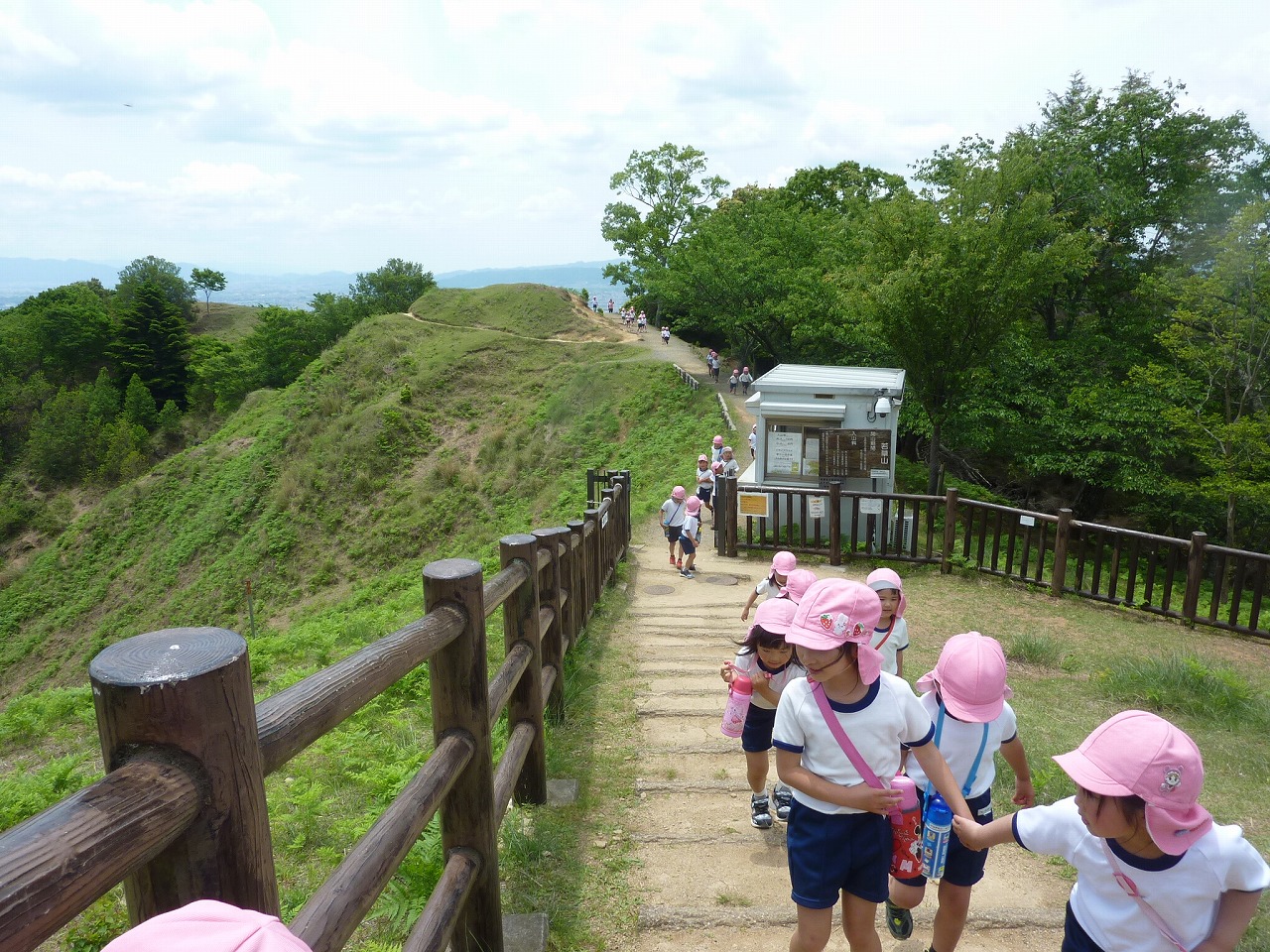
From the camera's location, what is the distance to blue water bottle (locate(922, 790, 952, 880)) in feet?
10.6

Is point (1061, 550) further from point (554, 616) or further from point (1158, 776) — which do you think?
point (1158, 776)

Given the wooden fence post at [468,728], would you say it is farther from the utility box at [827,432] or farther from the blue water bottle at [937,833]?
the utility box at [827,432]

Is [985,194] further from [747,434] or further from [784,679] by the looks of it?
[784,679]

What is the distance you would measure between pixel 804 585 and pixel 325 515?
3136 centimetres

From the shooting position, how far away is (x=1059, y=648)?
332 inches

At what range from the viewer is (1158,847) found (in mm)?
2281

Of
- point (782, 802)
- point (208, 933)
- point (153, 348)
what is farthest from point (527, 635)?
point (153, 348)

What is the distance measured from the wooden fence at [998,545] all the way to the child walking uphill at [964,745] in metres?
7.66

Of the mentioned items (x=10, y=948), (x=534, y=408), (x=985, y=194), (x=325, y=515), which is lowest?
(x=325, y=515)

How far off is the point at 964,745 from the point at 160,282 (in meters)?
95.9

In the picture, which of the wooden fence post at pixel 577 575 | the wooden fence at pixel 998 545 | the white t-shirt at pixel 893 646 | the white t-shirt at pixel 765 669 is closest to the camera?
the white t-shirt at pixel 765 669

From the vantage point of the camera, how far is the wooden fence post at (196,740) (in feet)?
4.20

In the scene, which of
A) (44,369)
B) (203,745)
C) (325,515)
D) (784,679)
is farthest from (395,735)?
(44,369)

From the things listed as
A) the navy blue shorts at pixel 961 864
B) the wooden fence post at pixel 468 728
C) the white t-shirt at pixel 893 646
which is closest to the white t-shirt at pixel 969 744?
the navy blue shorts at pixel 961 864
